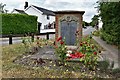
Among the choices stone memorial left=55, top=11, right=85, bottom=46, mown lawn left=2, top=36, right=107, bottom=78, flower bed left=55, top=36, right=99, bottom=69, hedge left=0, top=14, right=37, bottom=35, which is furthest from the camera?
hedge left=0, top=14, right=37, bottom=35

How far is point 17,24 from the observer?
32250mm

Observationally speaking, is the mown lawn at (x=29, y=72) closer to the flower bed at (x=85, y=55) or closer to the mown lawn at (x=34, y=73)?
the mown lawn at (x=34, y=73)

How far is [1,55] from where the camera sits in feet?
35.9

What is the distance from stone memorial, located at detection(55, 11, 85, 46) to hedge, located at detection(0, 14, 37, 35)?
18.3m

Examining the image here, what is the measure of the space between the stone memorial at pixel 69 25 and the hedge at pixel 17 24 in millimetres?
18254

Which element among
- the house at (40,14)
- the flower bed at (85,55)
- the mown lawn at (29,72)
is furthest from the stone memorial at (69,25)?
the house at (40,14)

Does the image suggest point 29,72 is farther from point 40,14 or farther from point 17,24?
point 40,14

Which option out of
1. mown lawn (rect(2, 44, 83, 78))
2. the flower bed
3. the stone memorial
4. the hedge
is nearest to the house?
the hedge

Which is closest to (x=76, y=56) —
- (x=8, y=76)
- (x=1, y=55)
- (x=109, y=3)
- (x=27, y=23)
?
(x=8, y=76)

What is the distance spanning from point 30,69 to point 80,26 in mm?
4809

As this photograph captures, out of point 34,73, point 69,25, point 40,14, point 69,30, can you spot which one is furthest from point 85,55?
point 40,14

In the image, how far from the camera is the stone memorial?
1217cm

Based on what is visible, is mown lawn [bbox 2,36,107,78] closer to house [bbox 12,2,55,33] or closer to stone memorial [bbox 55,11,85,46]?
stone memorial [bbox 55,11,85,46]

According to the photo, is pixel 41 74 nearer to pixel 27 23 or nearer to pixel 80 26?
pixel 80 26
